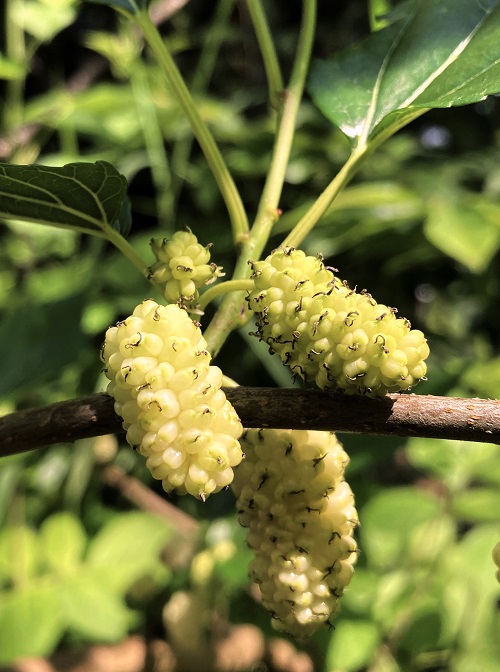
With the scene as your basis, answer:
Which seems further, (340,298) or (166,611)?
(166,611)

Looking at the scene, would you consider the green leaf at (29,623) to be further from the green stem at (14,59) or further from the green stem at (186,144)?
the green stem at (14,59)

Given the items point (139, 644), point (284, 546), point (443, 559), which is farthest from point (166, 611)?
point (284, 546)

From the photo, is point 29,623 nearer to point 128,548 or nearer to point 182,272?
point 128,548

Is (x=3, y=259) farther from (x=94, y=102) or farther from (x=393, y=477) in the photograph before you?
(x=393, y=477)

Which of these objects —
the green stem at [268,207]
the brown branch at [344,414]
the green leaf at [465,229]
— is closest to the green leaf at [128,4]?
the green stem at [268,207]

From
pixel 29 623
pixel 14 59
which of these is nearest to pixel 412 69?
Result: pixel 29 623

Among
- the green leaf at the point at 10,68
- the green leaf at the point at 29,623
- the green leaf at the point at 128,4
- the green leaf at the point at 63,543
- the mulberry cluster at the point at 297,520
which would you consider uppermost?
the green leaf at the point at 128,4
